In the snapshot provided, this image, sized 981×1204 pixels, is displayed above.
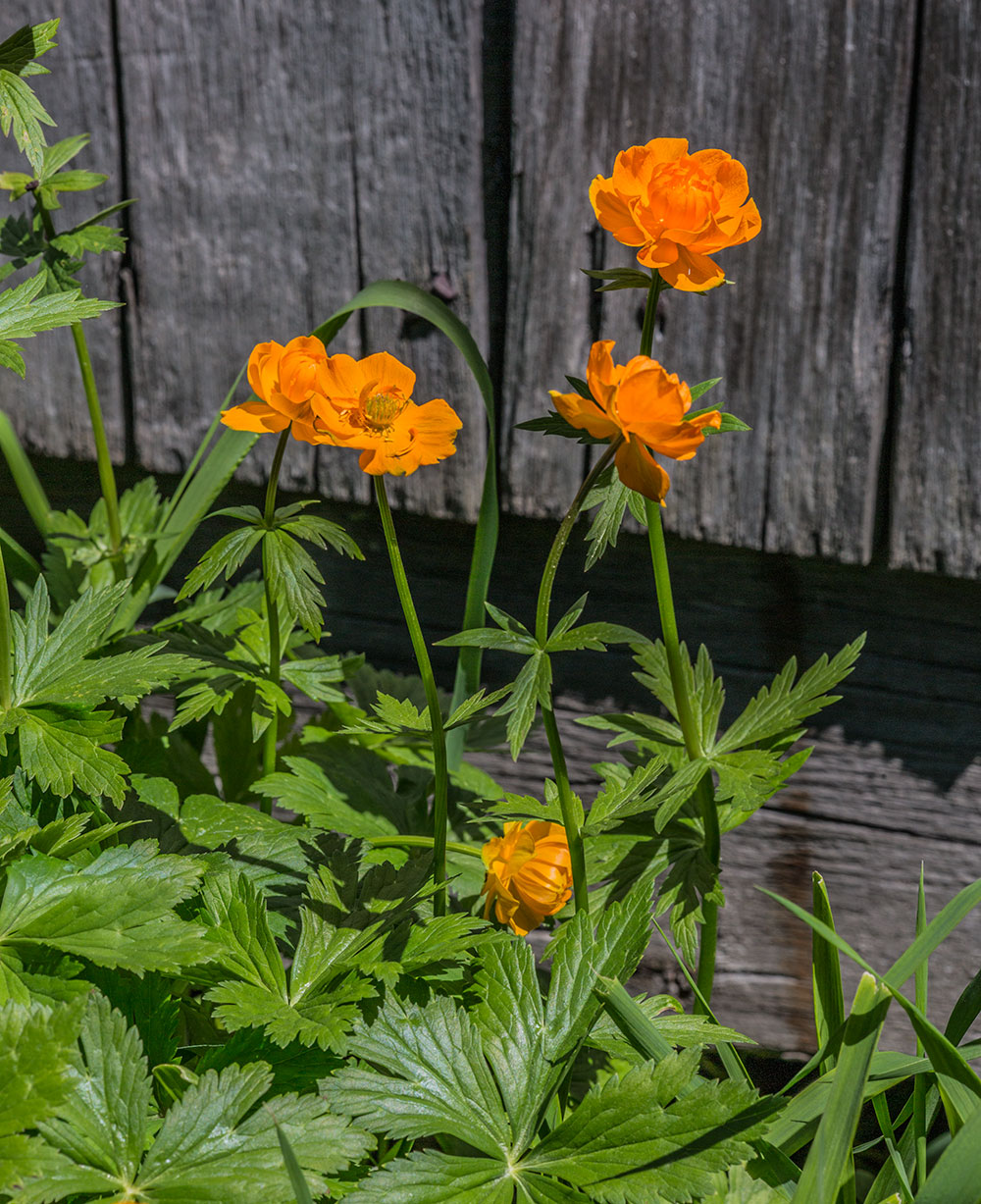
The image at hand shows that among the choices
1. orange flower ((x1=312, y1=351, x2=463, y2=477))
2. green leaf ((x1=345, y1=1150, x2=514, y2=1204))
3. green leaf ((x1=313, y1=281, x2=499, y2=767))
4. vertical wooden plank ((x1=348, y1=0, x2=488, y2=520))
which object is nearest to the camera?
green leaf ((x1=345, y1=1150, x2=514, y2=1204))

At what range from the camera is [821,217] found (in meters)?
1.42

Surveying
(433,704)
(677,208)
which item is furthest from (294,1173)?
(677,208)

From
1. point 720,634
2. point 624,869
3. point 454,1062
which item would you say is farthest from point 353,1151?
point 720,634

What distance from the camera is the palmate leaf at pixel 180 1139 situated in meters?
0.71

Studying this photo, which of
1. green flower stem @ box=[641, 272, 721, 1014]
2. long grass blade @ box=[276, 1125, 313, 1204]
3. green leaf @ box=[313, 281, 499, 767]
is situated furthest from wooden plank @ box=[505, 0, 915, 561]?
long grass blade @ box=[276, 1125, 313, 1204]

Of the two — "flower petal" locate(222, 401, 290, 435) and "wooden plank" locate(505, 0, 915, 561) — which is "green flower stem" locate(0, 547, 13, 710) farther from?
"wooden plank" locate(505, 0, 915, 561)

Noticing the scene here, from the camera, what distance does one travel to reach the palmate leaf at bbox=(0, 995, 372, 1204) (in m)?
0.71

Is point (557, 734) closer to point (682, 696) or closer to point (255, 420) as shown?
point (682, 696)

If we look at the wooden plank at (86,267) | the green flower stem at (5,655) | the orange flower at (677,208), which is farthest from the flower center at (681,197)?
the wooden plank at (86,267)

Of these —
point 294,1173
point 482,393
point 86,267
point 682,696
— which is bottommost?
point 294,1173

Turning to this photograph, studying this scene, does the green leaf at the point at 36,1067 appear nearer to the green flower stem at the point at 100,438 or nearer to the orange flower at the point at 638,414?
the orange flower at the point at 638,414

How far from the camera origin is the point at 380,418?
0.86m

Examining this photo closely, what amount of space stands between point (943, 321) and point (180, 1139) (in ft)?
4.58

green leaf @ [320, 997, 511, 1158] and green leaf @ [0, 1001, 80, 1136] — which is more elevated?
green leaf @ [0, 1001, 80, 1136]
